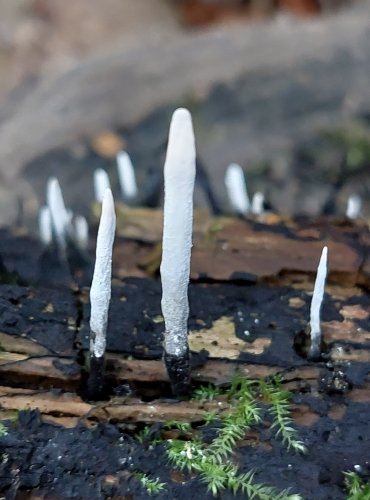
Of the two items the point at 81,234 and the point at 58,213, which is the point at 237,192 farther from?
the point at 58,213

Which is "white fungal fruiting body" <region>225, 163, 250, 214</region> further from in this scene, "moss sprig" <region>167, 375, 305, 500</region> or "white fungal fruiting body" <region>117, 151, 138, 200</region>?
"moss sprig" <region>167, 375, 305, 500</region>

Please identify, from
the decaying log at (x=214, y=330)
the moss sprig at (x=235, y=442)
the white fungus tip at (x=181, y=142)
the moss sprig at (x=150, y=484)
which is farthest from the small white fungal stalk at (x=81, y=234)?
the white fungus tip at (x=181, y=142)

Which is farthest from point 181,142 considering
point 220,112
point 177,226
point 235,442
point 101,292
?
point 220,112

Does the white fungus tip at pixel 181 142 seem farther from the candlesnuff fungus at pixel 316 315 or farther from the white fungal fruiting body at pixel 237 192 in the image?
the white fungal fruiting body at pixel 237 192

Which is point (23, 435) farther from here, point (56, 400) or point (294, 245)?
point (294, 245)

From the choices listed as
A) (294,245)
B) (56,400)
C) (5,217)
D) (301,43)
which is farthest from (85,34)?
(56,400)

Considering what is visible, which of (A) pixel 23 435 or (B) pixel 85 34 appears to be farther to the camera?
(B) pixel 85 34
